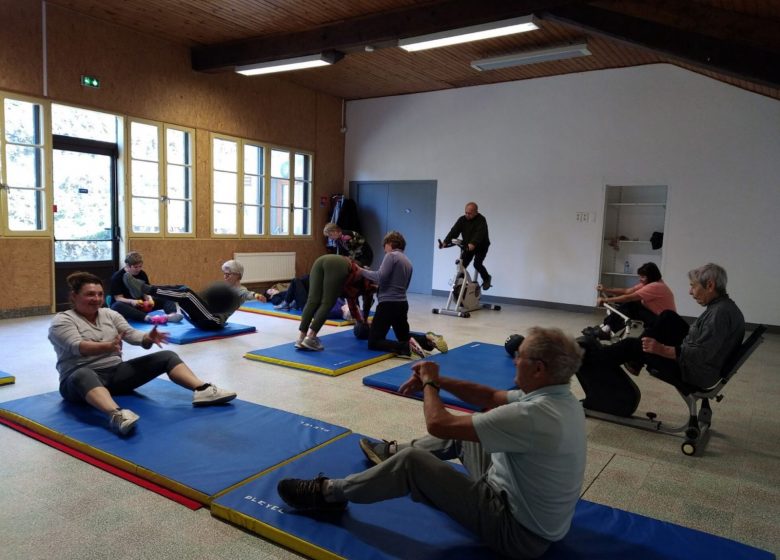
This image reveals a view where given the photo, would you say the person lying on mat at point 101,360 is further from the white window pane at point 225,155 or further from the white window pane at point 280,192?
the white window pane at point 280,192

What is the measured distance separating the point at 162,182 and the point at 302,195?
307 cm

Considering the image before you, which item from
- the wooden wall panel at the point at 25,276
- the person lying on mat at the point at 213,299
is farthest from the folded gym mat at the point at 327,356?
the wooden wall panel at the point at 25,276

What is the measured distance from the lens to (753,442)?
3533 millimetres

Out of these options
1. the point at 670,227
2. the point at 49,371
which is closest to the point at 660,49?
the point at 670,227

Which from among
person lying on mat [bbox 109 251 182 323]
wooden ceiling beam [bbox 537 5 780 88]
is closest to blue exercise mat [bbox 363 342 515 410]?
person lying on mat [bbox 109 251 182 323]

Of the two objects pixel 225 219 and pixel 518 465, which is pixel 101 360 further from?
pixel 225 219

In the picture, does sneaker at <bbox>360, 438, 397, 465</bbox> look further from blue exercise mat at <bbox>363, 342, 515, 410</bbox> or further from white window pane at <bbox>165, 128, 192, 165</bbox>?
white window pane at <bbox>165, 128, 192, 165</bbox>

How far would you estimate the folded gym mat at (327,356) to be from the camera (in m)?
4.78

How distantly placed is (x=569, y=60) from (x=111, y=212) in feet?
22.0

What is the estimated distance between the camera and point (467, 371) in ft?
15.2

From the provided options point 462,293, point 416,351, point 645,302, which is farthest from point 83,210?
point 645,302

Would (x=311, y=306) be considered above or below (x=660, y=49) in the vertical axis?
below

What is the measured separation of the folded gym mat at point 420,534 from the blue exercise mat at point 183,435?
0.26 metres

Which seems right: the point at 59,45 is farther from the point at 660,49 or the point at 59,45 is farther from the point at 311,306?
the point at 660,49
